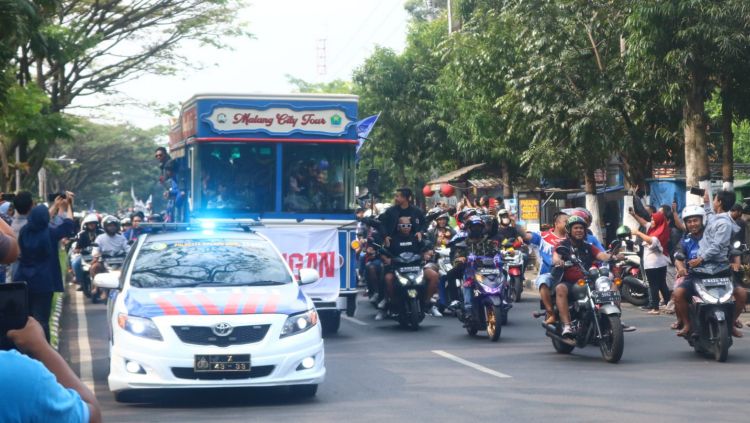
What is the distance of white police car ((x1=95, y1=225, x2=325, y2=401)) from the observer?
31.8 ft

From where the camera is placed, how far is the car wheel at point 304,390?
10.2 metres

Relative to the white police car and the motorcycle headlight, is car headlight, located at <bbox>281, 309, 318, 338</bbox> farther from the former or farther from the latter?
the motorcycle headlight

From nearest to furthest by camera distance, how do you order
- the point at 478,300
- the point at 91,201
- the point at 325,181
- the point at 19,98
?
the point at 478,300 < the point at 325,181 < the point at 19,98 < the point at 91,201

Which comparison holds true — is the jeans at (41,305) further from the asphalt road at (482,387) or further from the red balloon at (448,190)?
the red balloon at (448,190)

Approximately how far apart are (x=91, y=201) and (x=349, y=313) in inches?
3455

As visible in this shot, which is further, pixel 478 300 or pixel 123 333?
pixel 478 300

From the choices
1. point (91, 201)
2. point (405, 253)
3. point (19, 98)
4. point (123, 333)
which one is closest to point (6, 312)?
point (123, 333)

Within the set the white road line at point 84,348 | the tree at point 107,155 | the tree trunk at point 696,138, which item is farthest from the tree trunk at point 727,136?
the tree at point 107,155

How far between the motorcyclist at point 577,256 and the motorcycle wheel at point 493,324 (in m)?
1.65

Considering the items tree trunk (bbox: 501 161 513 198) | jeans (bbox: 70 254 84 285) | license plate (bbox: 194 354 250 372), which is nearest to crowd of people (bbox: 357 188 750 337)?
license plate (bbox: 194 354 250 372)

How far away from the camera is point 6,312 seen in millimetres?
3605

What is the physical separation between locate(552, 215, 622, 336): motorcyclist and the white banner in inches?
152

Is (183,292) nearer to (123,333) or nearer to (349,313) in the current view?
(123,333)

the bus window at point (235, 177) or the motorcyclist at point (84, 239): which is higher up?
the bus window at point (235, 177)
